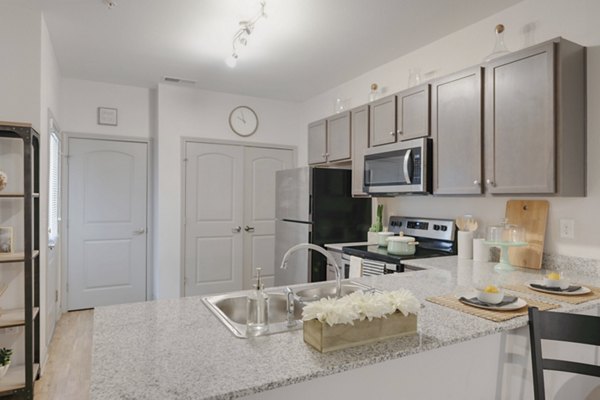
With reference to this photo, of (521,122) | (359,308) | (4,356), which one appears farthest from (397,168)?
(4,356)

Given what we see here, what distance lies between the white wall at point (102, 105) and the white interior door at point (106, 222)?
5.6 inches

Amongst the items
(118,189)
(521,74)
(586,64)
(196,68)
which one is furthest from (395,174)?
(118,189)

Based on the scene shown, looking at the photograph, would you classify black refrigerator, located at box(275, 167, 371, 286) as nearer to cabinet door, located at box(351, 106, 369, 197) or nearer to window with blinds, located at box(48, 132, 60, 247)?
cabinet door, located at box(351, 106, 369, 197)

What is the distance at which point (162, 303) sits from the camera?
1.52 m

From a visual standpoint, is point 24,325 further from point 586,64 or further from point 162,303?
point 586,64

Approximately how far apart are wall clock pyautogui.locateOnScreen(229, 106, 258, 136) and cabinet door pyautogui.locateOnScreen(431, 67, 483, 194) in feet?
8.72

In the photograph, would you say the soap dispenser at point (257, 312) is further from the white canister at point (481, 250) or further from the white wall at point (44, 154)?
the white wall at point (44, 154)

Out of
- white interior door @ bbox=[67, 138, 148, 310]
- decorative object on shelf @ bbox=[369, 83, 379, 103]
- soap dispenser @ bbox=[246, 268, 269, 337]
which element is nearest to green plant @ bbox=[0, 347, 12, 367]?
white interior door @ bbox=[67, 138, 148, 310]

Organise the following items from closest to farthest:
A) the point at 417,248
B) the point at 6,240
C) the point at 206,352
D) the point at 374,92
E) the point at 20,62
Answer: the point at 206,352 < the point at 6,240 < the point at 20,62 < the point at 417,248 < the point at 374,92

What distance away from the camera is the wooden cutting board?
2219 millimetres

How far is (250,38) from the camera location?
298 centimetres

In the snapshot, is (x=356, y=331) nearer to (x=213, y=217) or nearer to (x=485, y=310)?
(x=485, y=310)

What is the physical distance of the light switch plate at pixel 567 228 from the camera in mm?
2123

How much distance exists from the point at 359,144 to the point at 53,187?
2794 mm
